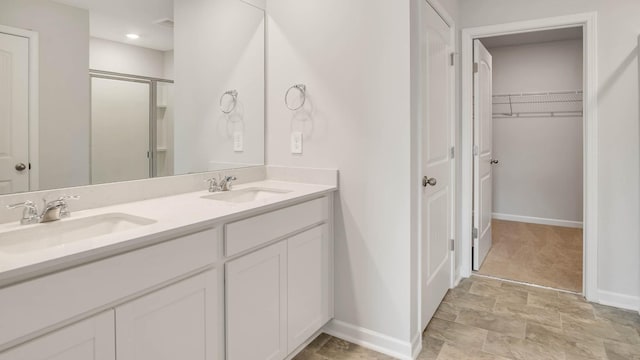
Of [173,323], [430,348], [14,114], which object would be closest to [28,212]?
[14,114]

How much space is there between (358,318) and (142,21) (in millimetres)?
1913

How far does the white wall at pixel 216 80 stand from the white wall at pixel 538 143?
4.05 metres

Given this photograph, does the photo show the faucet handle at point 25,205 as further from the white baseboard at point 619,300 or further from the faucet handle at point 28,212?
the white baseboard at point 619,300

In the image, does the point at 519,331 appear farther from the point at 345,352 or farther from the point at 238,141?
the point at 238,141

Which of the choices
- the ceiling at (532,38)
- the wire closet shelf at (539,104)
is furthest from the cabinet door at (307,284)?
the wire closet shelf at (539,104)

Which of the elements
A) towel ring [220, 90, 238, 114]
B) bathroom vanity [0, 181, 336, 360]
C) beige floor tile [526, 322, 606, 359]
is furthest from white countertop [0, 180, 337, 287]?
beige floor tile [526, 322, 606, 359]

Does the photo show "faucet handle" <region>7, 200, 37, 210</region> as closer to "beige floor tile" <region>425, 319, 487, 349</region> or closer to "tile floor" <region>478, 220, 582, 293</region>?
"beige floor tile" <region>425, 319, 487, 349</region>

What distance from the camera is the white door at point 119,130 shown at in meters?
1.65

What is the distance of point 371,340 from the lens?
6.97 ft

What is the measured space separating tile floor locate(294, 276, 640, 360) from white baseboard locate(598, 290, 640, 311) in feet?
0.21

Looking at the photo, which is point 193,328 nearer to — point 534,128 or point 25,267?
point 25,267

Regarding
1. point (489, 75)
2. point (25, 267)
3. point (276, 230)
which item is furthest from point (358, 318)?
point (489, 75)

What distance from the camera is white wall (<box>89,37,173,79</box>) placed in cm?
163

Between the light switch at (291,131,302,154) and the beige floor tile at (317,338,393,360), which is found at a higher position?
the light switch at (291,131,302,154)
